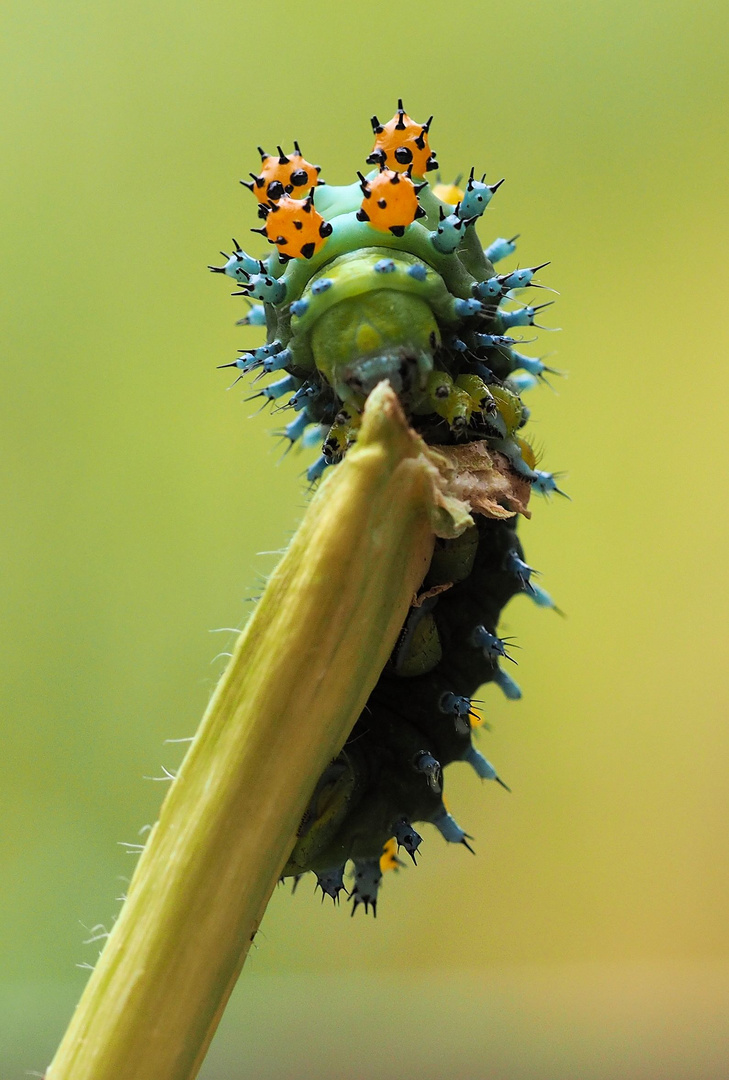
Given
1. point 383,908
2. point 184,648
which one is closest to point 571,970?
point 383,908

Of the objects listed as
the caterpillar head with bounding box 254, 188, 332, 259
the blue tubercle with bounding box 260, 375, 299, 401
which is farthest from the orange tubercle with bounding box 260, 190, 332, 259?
the blue tubercle with bounding box 260, 375, 299, 401

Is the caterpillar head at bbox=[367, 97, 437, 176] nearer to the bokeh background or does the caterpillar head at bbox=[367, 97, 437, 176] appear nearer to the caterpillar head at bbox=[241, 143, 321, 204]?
the caterpillar head at bbox=[241, 143, 321, 204]

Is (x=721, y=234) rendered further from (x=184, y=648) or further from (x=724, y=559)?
(x=184, y=648)

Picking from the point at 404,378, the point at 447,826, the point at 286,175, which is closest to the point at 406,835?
the point at 447,826

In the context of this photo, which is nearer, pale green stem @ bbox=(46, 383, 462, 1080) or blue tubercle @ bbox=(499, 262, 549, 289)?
pale green stem @ bbox=(46, 383, 462, 1080)

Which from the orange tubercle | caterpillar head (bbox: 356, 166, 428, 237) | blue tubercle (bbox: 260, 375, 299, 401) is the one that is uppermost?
caterpillar head (bbox: 356, 166, 428, 237)

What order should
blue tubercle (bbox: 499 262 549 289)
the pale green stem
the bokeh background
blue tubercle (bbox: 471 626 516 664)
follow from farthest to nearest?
1. the bokeh background
2. blue tubercle (bbox: 471 626 516 664)
3. blue tubercle (bbox: 499 262 549 289)
4. the pale green stem
